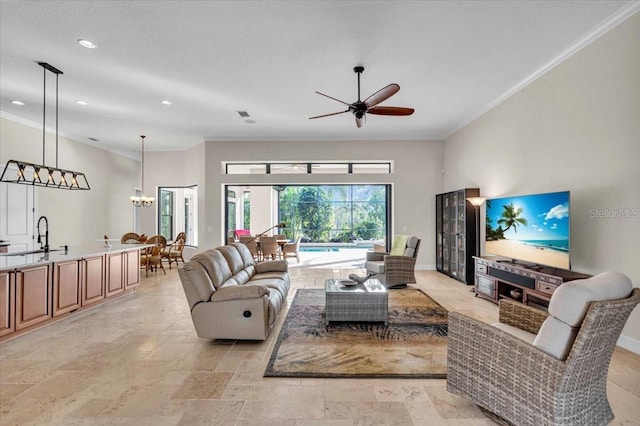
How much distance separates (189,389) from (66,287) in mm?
2662

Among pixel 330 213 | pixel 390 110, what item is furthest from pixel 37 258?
pixel 330 213

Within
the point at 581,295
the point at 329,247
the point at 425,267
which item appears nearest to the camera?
the point at 581,295

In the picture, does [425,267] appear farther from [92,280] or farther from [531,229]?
[92,280]

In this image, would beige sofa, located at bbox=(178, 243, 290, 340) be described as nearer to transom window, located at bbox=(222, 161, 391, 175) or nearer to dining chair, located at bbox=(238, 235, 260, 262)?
transom window, located at bbox=(222, 161, 391, 175)

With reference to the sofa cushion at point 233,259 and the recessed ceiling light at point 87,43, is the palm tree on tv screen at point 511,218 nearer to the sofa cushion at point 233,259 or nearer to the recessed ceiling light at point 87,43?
the sofa cushion at point 233,259

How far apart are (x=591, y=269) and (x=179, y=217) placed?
9595 mm

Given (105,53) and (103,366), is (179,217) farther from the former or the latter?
(103,366)

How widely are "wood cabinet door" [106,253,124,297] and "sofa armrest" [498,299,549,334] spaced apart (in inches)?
200

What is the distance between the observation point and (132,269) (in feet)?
17.6

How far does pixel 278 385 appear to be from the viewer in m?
2.51

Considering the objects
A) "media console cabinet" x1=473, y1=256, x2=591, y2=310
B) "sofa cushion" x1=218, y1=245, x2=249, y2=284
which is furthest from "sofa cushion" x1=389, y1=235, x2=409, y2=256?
"sofa cushion" x1=218, y1=245, x2=249, y2=284

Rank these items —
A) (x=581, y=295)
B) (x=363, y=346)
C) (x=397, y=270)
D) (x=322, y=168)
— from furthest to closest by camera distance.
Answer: (x=322, y=168)
(x=397, y=270)
(x=363, y=346)
(x=581, y=295)

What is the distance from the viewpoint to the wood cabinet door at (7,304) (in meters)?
3.20

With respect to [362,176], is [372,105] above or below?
above
